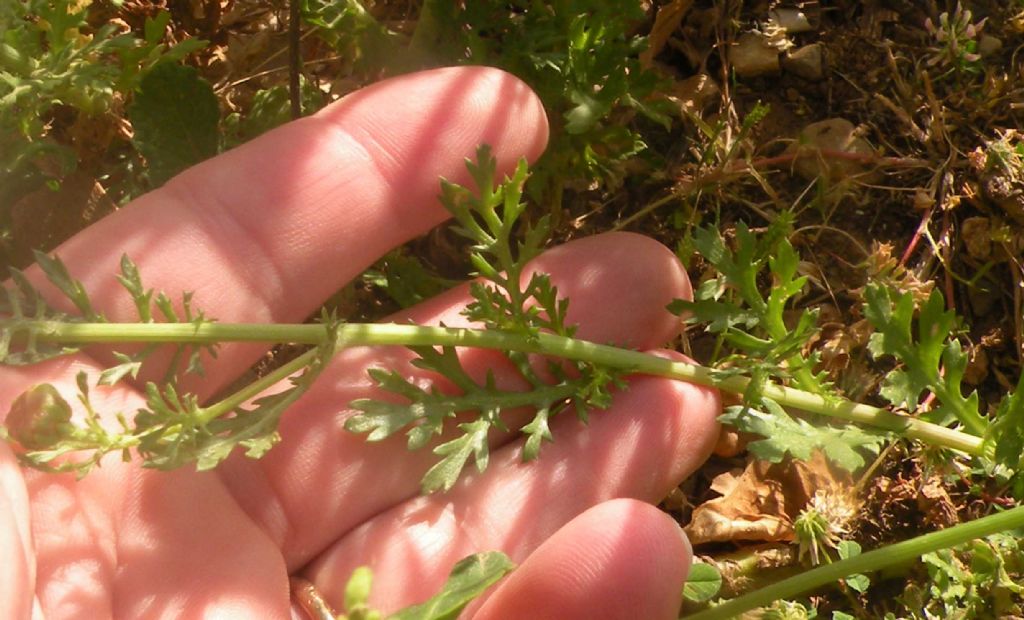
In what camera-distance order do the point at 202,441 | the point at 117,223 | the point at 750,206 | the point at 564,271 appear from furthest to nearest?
the point at 750,206 → the point at 564,271 → the point at 117,223 → the point at 202,441

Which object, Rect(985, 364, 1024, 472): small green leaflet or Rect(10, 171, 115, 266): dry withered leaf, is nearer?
Rect(985, 364, 1024, 472): small green leaflet

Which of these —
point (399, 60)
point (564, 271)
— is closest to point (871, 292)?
point (564, 271)

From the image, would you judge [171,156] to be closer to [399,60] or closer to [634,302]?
[399,60]

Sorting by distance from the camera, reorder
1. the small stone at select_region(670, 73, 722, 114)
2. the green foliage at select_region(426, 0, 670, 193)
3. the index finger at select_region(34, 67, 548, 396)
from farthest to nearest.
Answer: the small stone at select_region(670, 73, 722, 114) < the green foliage at select_region(426, 0, 670, 193) < the index finger at select_region(34, 67, 548, 396)

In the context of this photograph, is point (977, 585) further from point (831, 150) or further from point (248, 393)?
point (248, 393)

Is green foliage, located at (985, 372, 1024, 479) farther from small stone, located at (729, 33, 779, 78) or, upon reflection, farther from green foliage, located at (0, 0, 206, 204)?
green foliage, located at (0, 0, 206, 204)

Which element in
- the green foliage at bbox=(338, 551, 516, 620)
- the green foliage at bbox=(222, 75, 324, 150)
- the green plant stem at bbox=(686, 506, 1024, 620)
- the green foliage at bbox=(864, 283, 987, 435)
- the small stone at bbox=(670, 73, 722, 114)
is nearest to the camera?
the green foliage at bbox=(338, 551, 516, 620)

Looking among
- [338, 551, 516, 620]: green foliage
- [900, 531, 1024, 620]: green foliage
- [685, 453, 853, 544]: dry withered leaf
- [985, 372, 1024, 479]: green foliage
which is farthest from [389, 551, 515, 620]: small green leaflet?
[900, 531, 1024, 620]: green foliage
